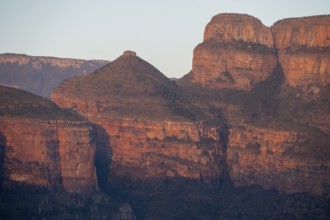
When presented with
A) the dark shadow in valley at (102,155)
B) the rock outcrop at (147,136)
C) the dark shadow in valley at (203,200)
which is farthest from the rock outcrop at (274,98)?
the dark shadow in valley at (102,155)

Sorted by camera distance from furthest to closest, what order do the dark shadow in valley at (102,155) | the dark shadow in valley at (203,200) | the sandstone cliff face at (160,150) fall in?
the sandstone cliff face at (160,150) → the dark shadow in valley at (102,155) → the dark shadow in valley at (203,200)

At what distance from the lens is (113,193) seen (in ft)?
417

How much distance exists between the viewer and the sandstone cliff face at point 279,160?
122 meters

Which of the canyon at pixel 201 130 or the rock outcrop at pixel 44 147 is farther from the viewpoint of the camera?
the canyon at pixel 201 130

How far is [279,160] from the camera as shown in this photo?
125m

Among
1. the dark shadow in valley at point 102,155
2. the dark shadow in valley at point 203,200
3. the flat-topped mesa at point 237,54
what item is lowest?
the dark shadow in valley at point 203,200

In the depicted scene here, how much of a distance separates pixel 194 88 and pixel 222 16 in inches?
309

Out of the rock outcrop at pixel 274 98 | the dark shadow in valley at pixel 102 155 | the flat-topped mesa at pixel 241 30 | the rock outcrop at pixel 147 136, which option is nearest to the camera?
the rock outcrop at pixel 274 98

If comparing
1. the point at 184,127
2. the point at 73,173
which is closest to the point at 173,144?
the point at 184,127

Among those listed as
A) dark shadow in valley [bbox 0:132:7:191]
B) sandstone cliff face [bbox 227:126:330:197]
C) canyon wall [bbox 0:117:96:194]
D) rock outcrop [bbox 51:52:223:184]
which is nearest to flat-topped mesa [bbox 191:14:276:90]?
rock outcrop [bbox 51:52:223:184]

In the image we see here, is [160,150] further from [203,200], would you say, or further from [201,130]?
[203,200]

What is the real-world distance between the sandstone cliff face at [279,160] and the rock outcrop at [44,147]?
14.8m

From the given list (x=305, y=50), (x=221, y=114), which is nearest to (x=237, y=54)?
(x=221, y=114)

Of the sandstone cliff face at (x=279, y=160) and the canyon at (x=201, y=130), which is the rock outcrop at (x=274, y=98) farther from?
the canyon at (x=201, y=130)
